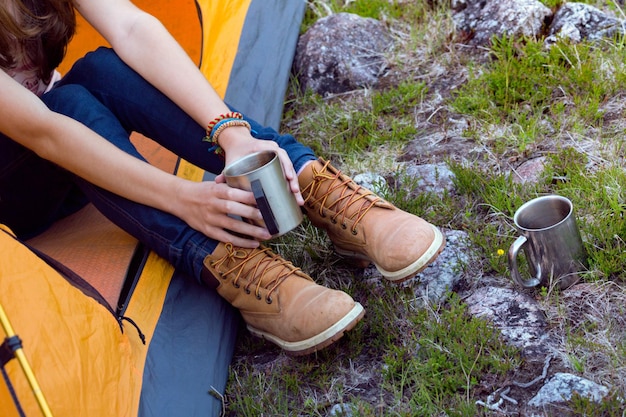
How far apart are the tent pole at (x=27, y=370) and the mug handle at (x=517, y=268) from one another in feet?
3.04

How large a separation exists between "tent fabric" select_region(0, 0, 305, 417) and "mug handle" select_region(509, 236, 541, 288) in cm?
63

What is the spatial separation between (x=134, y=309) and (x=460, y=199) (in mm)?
884

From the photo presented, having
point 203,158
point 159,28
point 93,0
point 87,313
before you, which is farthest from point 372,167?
point 87,313

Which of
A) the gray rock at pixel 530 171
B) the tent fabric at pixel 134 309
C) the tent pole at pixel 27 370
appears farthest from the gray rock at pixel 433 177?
the tent pole at pixel 27 370

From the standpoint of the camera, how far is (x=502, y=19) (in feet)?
7.97

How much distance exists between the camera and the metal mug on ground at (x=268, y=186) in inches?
55.6

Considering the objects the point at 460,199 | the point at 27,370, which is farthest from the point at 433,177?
the point at 27,370

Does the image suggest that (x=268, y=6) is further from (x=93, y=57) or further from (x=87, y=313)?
(x=87, y=313)

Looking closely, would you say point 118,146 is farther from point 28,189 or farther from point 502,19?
point 502,19

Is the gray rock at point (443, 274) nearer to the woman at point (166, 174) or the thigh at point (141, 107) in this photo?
the woman at point (166, 174)

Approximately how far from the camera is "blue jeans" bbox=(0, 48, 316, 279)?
158 centimetres

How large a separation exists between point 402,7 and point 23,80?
1538mm

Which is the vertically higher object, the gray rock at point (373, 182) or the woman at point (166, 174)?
the woman at point (166, 174)

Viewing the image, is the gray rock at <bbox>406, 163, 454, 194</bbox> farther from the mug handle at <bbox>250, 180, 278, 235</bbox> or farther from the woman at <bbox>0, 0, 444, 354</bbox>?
the mug handle at <bbox>250, 180, 278, 235</bbox>
